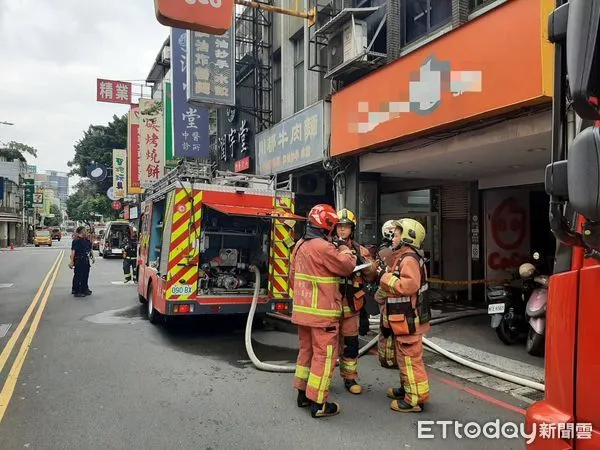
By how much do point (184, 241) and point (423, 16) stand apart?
6036 millimetres

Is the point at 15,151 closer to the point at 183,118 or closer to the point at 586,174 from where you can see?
the point at 183,118

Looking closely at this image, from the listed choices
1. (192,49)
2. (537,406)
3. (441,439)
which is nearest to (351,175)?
(192,49)

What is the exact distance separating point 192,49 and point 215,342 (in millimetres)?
8815

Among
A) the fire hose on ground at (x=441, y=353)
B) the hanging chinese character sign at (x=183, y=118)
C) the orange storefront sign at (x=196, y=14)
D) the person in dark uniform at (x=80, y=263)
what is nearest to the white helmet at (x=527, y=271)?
the fire hose on ground at (x=441, y=353)

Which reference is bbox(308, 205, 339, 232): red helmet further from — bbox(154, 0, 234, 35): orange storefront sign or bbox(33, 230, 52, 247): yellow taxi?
bbox(33, 230, 52, 247): yellow taxi

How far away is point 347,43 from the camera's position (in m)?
10.3

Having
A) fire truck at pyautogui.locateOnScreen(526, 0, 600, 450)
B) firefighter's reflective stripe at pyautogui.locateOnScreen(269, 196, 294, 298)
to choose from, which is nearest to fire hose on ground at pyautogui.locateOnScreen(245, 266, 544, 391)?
firefighter's reflective stripe at pyautogui.locateOnScreen(269, 196, 294, 298)

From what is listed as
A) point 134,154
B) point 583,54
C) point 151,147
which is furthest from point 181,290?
point 134,154

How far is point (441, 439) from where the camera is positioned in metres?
3.94

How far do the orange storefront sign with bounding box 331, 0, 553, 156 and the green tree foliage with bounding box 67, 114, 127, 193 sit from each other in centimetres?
4373

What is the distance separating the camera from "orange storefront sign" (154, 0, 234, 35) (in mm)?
8312

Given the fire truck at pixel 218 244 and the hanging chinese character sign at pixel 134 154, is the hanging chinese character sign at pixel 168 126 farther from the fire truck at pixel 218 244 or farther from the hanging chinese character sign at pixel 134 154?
the fire truck at pixel 218 244

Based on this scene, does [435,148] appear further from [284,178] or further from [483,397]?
[284,178]

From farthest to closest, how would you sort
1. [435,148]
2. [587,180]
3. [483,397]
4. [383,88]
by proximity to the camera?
[383,88]
[435,148]
[483,397]
[587,180]
